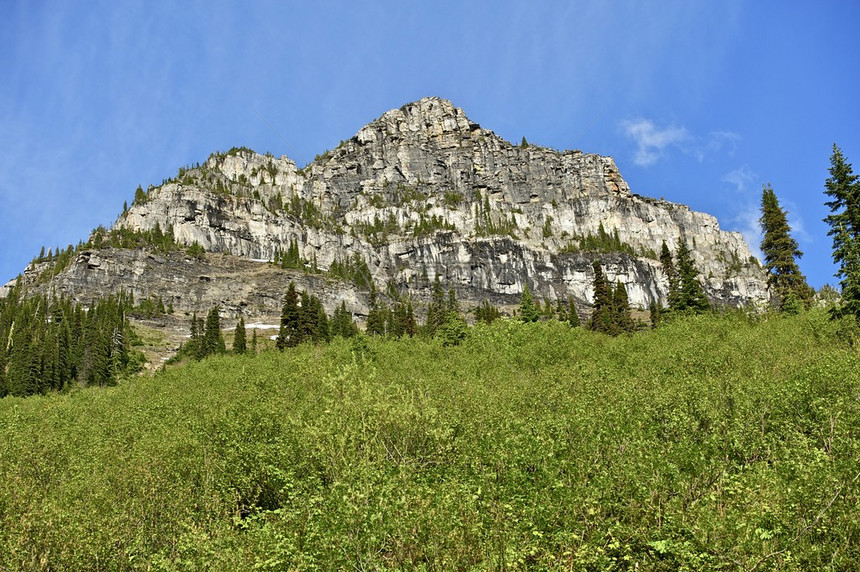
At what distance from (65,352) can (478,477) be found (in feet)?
391

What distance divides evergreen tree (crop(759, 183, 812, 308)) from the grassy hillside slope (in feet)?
95.4

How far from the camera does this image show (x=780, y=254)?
62.0m

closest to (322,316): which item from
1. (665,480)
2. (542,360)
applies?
(542,360)

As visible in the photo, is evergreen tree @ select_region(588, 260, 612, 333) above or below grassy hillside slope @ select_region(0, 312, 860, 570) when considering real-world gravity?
above

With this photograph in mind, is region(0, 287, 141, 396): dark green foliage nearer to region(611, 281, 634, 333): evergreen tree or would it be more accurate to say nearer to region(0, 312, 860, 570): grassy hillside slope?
region(0, 312, 860, 570): grassy hillside slope

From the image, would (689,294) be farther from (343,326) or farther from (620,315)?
(343,326)

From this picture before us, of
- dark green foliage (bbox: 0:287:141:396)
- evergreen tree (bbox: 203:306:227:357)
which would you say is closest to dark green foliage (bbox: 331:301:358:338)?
evergreen tree (bbox: 203:306:227:357)

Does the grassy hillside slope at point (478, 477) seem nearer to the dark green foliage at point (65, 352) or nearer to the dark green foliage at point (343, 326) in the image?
the dark green foliage at point (65, 352)

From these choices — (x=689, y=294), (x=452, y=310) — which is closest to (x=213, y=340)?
(x=452, y=310)

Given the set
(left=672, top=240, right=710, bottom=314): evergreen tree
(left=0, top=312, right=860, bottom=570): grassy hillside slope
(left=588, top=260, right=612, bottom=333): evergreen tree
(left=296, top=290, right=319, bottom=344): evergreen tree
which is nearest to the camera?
(left=0, top=312, right=860, bottom=570): grassy hillside slope

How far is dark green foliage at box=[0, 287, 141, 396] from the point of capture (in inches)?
3991

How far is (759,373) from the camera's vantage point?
27.6 metres

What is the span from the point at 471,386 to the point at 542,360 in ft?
57.5

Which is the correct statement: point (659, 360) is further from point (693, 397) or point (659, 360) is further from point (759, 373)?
point (693, 397)
